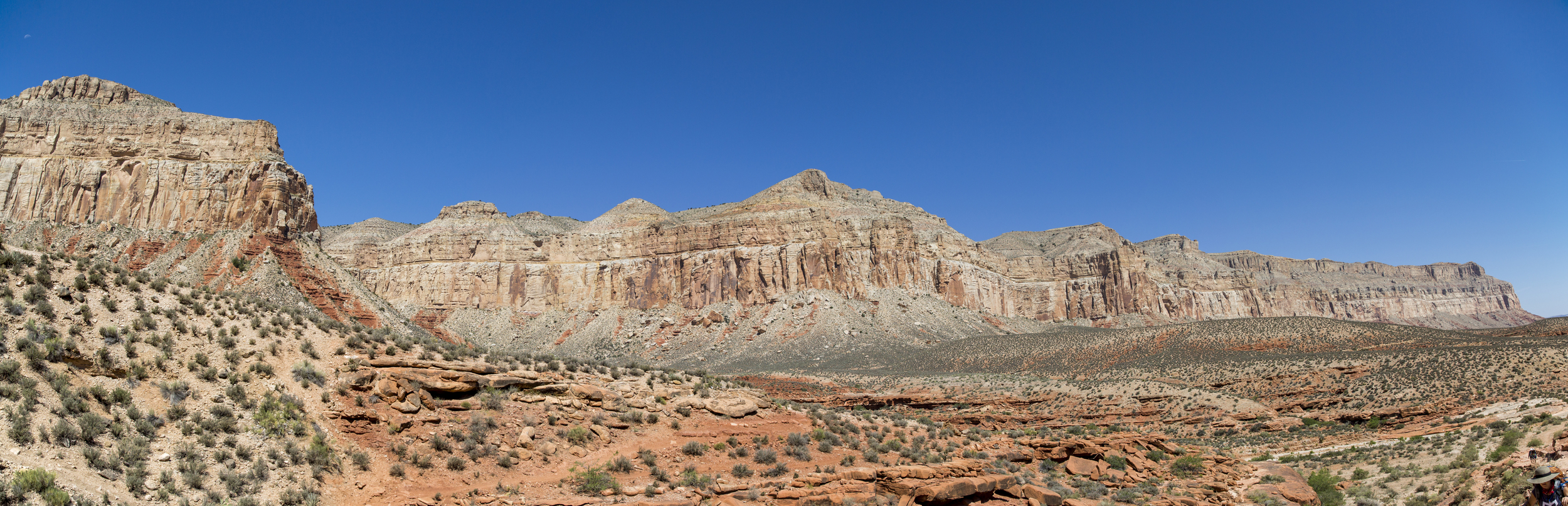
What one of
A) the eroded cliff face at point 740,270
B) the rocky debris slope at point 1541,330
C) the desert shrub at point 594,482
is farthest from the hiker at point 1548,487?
the eroded cliff face at point 740,270

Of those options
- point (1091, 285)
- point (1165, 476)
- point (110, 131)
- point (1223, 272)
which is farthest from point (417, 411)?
point (1223, 272)

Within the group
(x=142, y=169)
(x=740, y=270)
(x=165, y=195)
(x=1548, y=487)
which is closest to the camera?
(x=1548, y=487)

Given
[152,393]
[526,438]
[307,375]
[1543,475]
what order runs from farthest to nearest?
1. [526,438]
2. [307,375]
3. [152,393]
4. [1543,475]

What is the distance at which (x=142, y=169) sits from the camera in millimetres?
39938

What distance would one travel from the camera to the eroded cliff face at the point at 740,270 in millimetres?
83812

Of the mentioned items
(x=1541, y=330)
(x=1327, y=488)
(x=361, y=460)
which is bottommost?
(x=1327, y=488)

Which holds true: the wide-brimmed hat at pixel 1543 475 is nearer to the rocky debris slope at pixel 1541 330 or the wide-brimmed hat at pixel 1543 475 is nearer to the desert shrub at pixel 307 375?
the desert shrub at pixel 307 375

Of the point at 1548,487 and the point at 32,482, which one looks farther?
the point at 1548,487

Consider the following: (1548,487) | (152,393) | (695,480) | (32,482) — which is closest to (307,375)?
(152,393)

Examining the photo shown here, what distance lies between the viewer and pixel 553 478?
13.1 meters

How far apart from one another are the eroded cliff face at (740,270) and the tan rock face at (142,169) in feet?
145

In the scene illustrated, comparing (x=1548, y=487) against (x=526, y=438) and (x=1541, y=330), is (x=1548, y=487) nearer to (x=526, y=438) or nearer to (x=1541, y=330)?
(x=526, y=438)

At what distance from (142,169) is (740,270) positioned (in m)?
55.8

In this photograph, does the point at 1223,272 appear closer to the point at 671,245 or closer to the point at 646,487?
the point at 671,245
